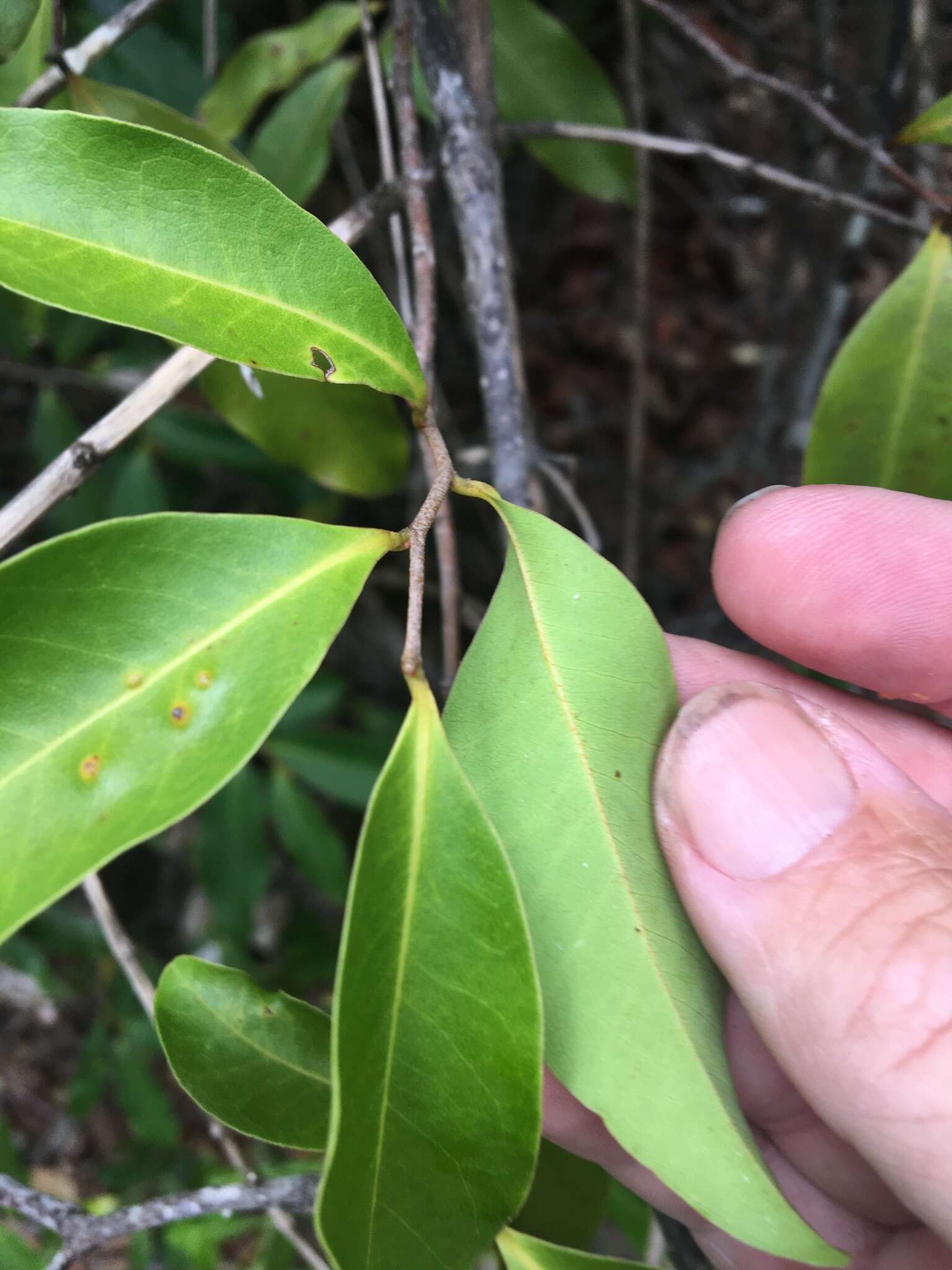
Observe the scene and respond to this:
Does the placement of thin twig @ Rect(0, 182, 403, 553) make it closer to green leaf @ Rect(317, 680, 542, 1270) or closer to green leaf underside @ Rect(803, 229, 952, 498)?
green leaf @ Rect(317, 680, 542, 1270)

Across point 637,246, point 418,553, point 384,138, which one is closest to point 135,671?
point 418,553

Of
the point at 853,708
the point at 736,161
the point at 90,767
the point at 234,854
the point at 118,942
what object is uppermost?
the point at 736,161

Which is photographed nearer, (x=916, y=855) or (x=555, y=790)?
(x=555, y=790)

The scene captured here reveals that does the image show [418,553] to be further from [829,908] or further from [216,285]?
[829,908]

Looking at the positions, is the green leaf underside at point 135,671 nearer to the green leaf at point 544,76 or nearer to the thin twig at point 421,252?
the thin twig at point 421,252

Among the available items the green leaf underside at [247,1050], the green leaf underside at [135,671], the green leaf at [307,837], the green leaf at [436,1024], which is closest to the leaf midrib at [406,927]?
the green leaf at [436,1024]

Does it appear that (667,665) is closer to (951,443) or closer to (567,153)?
(951,443)

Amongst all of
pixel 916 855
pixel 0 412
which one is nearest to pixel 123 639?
pixel 916 855
